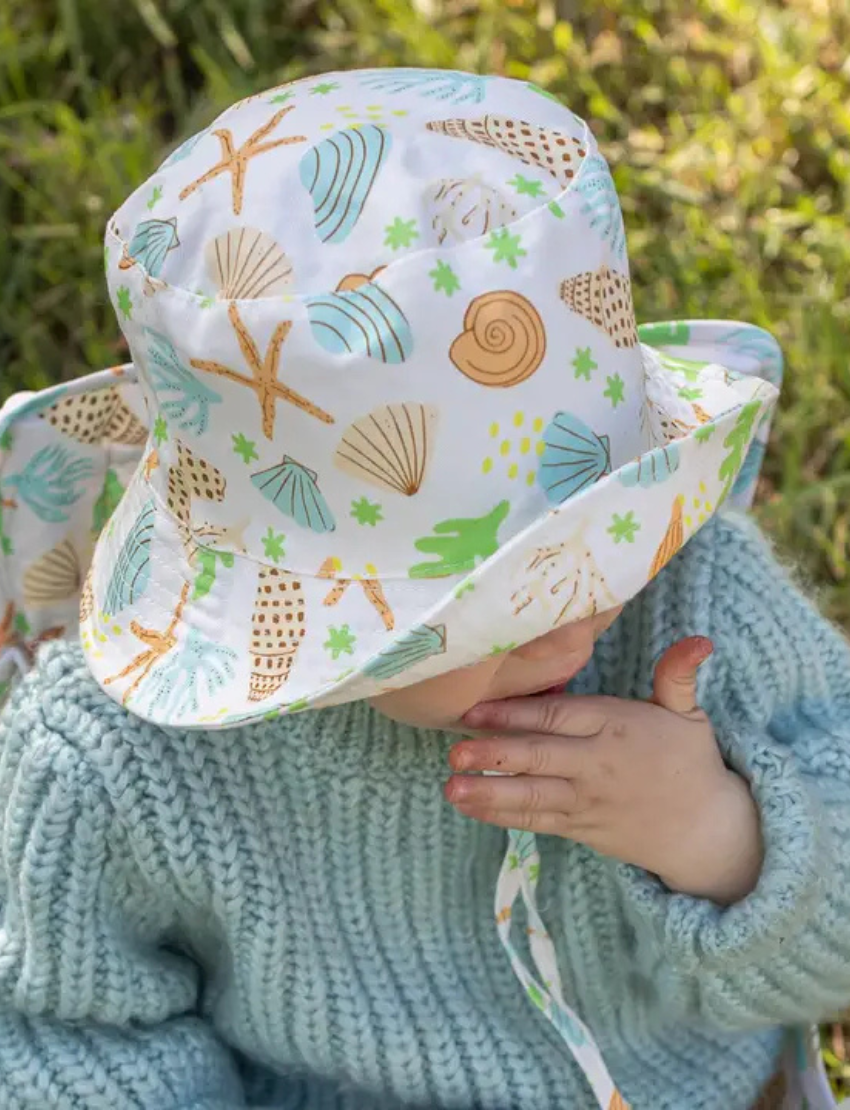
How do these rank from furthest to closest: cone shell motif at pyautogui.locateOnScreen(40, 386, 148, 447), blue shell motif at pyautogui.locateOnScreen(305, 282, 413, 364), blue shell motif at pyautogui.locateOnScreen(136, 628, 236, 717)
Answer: cone shell motif at pyautogui.locateOnScreen(40, 386, 148, 447) < blue shell motif at pyautogui.locateOnScreen(136, 628, 236, 717) < blue shell motif at pyautogui.locateOnScreen(305, 282, 413, 364)

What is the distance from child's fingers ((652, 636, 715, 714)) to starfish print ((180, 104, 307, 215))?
0.43 metres

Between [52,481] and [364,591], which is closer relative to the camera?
[364,591]

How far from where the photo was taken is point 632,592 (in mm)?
940

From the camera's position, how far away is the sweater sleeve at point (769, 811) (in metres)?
1.14

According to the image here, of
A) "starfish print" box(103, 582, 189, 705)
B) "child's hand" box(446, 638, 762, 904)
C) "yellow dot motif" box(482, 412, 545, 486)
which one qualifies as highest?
"yellow dot motif" box(482, 412, 545, 486)

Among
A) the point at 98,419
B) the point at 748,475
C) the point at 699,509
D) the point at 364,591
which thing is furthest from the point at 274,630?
the point at 748,475

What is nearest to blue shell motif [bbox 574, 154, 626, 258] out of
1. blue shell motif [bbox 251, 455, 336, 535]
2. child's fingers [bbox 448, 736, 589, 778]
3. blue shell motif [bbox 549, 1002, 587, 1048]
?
blue shell motif [bbox 251, 455, 336, 535]

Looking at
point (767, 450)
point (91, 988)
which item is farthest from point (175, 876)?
point (767, 450)

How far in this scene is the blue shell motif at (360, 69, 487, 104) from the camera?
95 centimetres

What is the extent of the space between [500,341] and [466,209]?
79mm

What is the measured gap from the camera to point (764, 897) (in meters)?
1.14

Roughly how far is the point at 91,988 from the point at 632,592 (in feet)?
1.70

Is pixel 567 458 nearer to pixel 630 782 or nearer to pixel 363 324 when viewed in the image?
pixel 363 324

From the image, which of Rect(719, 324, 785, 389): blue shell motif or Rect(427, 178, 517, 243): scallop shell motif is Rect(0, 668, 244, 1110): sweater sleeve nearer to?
Rect(427, 178, 517, 243): scallop shell motif
